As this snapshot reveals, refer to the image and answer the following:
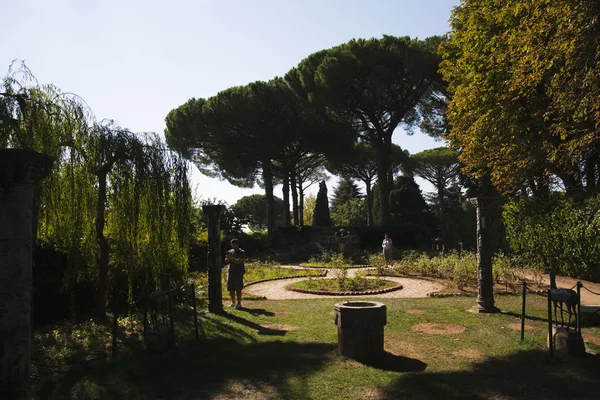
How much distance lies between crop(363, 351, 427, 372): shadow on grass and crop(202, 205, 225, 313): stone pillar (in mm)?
4463

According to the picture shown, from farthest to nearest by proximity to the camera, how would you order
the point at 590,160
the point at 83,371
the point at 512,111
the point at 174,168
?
the point at 590,160 → the point at 512,111 → the point at 174,168 → the point at 83,371

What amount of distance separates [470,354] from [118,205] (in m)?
6.51

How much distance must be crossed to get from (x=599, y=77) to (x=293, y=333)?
6983 mm

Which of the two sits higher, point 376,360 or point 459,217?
point 459,217

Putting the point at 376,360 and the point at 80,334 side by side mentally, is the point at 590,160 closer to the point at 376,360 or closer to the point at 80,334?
the point at 376,360

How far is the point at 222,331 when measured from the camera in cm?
803

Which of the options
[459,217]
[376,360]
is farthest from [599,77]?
[459,217]

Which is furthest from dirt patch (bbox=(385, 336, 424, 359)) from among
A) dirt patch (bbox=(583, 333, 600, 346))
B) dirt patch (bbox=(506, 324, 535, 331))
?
dirt patch (bbox=(583, 333, 600, 346))

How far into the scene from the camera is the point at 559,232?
12.1m

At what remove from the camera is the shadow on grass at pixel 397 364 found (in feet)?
18.7

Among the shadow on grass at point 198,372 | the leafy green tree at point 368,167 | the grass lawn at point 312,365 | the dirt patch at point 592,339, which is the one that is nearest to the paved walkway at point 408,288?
the grass lawn at point 312,365

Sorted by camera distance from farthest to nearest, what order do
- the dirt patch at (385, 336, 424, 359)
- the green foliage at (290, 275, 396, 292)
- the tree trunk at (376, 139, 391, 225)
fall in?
the tree trunk at (376, 139, 391, 225), the green foliage at (290, 275, 396, 292), the dirt patch at (385, 336, 424, 359)

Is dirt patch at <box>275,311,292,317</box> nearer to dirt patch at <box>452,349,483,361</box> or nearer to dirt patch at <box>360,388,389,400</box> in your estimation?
dirt patch at <box>452,349,483,361</box>

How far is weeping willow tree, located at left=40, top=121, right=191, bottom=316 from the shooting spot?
25.1ft
